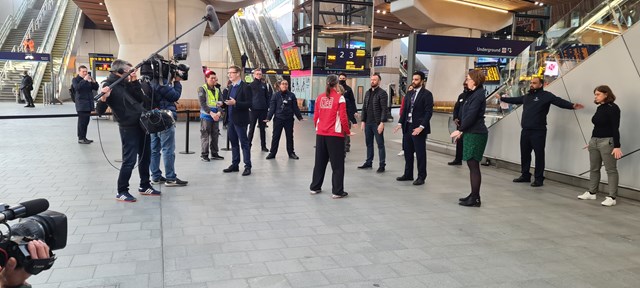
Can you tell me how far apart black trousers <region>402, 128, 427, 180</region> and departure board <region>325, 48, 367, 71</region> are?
12.7m

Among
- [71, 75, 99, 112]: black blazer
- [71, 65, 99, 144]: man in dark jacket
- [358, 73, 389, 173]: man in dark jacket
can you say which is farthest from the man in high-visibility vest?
[71, 75, 99, 112]: black blazer

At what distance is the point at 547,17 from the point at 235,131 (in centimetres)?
2279

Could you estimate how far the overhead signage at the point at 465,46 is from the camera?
9.20 meters

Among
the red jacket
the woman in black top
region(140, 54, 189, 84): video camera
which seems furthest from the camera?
region(140, 54, 189, 84): video camera

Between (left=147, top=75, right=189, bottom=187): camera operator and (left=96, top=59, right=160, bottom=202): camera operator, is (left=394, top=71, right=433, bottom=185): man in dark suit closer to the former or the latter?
(left=147, top=75, right=189, bottom=187): camera operator

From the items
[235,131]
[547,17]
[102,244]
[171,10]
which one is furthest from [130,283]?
[547,17]

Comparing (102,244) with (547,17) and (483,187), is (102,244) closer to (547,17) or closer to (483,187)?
(483,187)

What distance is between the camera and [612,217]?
213 inches

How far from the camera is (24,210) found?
61.7 inches

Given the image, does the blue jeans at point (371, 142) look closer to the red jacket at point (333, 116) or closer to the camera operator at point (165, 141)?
the red jacket at point (333, 116)

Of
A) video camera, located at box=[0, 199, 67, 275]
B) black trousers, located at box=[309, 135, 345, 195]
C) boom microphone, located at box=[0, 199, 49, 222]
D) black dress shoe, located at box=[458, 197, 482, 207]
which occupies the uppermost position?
boom microphone, located at box=[0, 199, 49, 222]

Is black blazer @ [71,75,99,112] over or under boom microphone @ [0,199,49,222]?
over

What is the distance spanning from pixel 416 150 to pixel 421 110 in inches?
26.0

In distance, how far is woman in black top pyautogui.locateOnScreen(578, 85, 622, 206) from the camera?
19.3 ft
